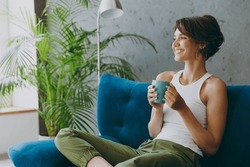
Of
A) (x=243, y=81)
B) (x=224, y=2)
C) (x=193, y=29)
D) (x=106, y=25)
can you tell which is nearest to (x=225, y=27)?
(x=224, y=2)

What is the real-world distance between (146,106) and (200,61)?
360 mm

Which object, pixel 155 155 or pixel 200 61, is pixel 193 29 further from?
pixel 155 155

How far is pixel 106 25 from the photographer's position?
342 cm

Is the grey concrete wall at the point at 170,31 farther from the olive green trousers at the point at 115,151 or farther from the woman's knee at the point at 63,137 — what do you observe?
the woman's knee at the point at 63,137

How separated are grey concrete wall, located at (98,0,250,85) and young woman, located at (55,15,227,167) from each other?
36 centimetres

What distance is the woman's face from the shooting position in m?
2.09

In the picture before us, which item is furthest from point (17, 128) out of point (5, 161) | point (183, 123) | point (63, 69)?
point (183, 123)

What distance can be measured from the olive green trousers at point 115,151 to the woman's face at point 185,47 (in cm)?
41

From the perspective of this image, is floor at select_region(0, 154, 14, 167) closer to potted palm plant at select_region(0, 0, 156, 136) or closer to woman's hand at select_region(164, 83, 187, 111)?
potted palm plant at select_region(0, 0, 156, 136)

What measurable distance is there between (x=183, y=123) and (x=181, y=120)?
2 cm

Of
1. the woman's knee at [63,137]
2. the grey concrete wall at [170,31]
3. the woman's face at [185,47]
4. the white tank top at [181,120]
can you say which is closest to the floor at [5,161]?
the grey concrete wall at [170,31]

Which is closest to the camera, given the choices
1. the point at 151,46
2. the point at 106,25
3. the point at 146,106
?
the point at 146,106

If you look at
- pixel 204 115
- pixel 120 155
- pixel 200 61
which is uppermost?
pixel 200 61

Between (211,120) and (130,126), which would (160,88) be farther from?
(130,126)
